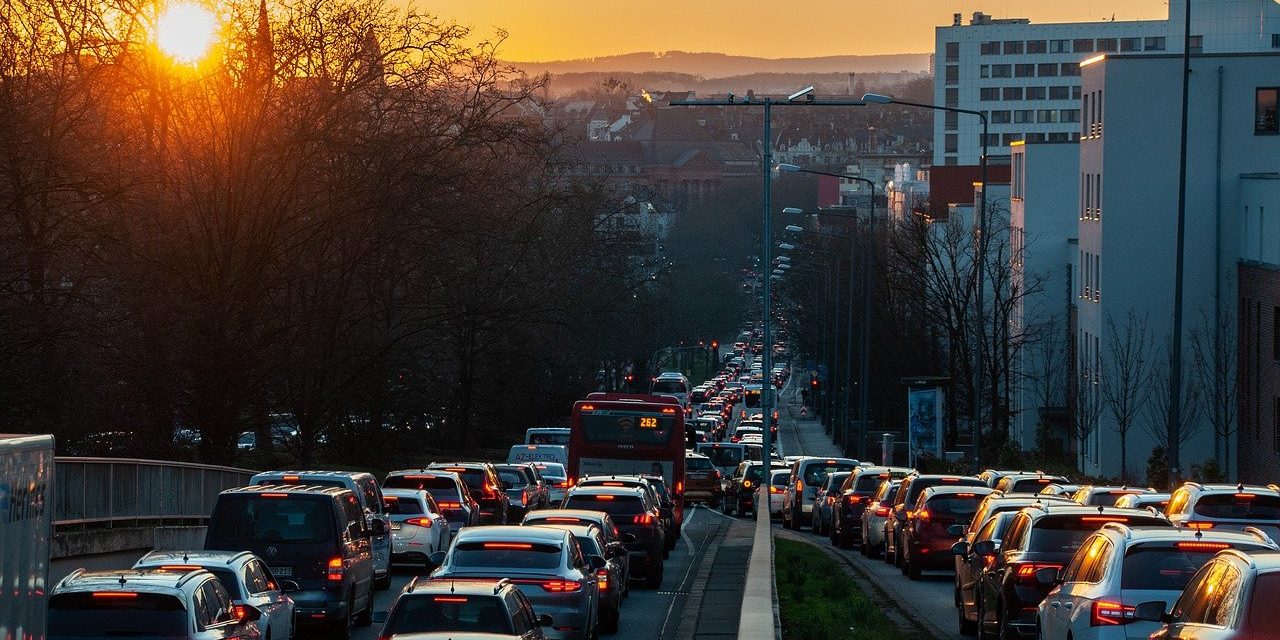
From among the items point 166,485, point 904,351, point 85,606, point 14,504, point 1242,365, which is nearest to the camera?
point 14,504

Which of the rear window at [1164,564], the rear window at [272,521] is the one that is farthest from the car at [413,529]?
the rear window at [1164,564]

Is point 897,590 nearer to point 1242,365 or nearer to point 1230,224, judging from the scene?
point 1242,365

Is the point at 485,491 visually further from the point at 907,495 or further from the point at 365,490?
the point at 365,490

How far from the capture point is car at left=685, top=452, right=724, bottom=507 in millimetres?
59062

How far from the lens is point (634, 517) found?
2847 centimetres

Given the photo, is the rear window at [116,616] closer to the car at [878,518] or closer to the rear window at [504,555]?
the rear window at [504,555]

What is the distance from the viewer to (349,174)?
144 feet

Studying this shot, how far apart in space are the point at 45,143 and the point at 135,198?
6.13 meters

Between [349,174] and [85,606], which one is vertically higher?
[349,174]

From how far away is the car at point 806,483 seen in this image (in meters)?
46.3

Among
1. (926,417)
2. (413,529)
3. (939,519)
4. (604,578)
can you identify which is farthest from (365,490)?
(926,417)

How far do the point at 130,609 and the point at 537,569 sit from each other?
19.6 feet

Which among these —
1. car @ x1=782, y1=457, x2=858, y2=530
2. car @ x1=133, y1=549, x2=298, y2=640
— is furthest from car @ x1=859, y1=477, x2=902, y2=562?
car @ x1=133, y1=549, x2=298, y2=640

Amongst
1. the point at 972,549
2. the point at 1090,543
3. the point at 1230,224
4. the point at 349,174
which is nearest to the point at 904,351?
the point at 1230,224
